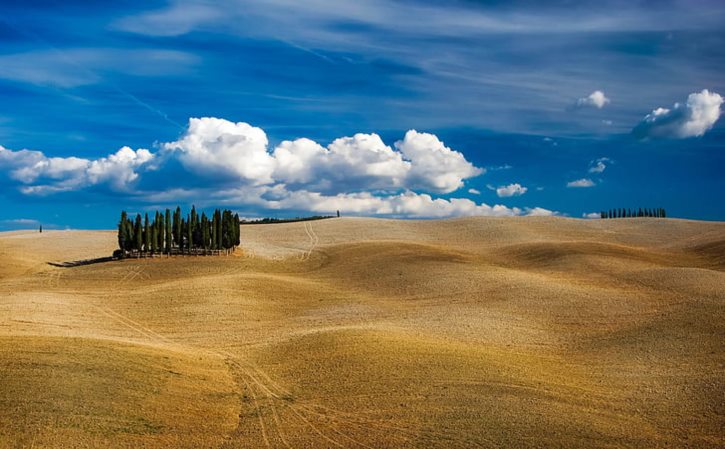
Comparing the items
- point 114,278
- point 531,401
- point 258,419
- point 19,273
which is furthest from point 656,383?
point 19,273

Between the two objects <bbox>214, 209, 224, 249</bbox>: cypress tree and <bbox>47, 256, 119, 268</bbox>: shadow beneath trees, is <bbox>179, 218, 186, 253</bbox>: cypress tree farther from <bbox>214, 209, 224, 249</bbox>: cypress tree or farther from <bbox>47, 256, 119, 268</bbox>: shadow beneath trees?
<bbox>47, 256, 119, 268</bbox>: shadow beneath trees

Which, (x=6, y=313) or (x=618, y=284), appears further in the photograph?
(x=618, y=284)

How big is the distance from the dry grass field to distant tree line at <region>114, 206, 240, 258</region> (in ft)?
19.8

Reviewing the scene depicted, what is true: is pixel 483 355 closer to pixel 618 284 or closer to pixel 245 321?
pixel 245 321

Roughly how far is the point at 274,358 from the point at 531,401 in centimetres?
1115

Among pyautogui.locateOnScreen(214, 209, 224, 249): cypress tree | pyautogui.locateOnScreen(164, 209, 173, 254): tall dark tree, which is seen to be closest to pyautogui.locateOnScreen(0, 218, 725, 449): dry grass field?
pyautogui.locateOnScreen(164, 209, 173, 254): tall dark tree

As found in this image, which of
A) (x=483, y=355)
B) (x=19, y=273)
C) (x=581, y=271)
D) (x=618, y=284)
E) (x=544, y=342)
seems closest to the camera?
(x=483, y=355)

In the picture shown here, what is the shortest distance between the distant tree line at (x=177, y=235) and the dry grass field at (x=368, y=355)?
6045 mm

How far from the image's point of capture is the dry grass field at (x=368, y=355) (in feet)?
58.3

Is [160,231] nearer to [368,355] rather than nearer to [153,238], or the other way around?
[153,238]

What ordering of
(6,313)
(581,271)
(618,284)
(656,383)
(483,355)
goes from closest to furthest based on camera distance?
1. (656,383)
2. (483,355)
3. (6,313)
4. (618,284)
5. (581,271)

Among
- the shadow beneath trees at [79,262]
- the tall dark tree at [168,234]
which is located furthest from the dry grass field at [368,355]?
the tall dark tree at [168,234]

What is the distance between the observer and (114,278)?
5362cm

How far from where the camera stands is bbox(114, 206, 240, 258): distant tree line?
6456 cm
